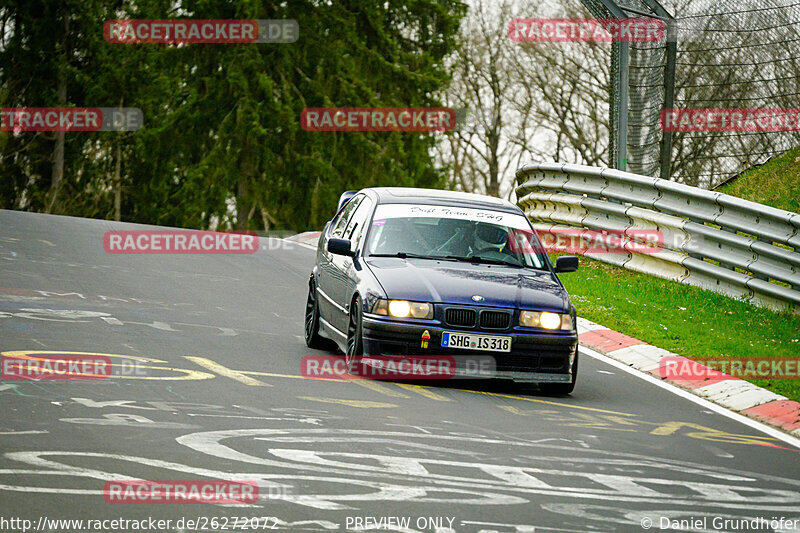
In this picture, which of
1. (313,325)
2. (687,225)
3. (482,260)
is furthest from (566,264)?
(687,225)

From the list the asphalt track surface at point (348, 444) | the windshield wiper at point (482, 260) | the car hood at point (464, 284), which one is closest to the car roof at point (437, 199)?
the windshield wiper at point (482, 260)

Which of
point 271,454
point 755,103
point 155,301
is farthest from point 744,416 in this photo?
point 755,103

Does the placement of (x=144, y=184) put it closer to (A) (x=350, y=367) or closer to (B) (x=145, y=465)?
(A) (x=350, y=367)

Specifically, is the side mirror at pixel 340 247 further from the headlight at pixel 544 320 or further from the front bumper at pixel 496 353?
the headlight at pixel 544 320

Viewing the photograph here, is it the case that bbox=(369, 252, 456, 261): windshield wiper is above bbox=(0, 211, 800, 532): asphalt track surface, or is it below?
above

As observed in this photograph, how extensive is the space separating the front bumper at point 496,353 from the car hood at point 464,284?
0.71 ft

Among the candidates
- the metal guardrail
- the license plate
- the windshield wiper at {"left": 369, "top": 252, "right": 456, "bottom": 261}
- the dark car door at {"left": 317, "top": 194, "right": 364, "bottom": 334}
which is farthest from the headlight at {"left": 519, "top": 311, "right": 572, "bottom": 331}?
the metal guardrail

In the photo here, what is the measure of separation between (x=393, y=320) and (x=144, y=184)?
141 feet

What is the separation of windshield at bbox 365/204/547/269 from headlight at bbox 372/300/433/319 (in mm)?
1028

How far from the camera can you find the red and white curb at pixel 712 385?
934cm

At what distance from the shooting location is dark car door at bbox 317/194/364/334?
34.8 ft

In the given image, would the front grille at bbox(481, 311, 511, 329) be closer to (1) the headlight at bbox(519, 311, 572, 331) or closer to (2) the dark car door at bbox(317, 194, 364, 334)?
(1) the headlight at bbox(519, 311, 572, 331)

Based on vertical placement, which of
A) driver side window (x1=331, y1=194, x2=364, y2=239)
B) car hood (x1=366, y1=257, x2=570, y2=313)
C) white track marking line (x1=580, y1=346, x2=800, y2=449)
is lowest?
white track marking line (x1=580, y1=346, x2=800, y2=449)

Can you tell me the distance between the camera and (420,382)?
380 inches
